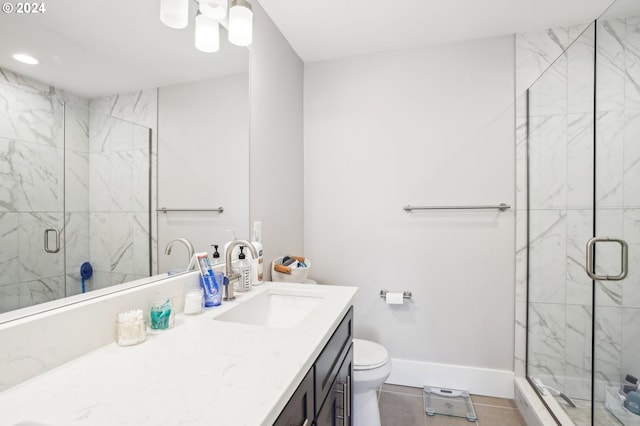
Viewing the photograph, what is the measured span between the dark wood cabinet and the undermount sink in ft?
0.62

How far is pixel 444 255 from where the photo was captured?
2.13 meters

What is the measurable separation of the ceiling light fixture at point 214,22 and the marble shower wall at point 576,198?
1623mm

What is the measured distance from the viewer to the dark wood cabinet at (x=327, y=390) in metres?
0.73

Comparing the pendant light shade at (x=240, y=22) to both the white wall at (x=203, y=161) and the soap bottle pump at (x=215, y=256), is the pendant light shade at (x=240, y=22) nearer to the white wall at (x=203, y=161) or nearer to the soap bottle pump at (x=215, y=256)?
the white wall at (x=203, y=161)

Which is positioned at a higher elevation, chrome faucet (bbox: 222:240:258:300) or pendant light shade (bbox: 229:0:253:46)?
pendant light shade (bbox: 229:0:253:46)

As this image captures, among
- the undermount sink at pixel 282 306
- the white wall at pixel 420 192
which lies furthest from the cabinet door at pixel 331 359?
the white wall at pixel 420 192

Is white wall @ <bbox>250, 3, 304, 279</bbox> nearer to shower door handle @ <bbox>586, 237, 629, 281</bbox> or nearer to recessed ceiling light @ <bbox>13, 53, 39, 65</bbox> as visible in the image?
recessed ceiling light @ <bbox>13, 53, 39, 65</bbox>

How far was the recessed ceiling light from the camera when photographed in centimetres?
68

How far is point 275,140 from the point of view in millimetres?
1920

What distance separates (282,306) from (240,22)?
4.11ft

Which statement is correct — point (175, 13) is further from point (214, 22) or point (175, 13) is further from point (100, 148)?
point (100, 148)

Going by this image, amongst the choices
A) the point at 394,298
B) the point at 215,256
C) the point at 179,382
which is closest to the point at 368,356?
the point at 394,298

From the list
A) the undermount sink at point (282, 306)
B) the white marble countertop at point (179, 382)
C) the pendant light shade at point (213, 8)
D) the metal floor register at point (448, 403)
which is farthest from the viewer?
the metal floor register at point (448, 403)

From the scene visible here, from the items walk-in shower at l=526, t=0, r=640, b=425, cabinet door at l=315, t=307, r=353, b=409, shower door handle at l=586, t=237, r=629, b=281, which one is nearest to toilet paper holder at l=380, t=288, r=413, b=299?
walk-in shower at l=526, t=0, r=640, b=425
